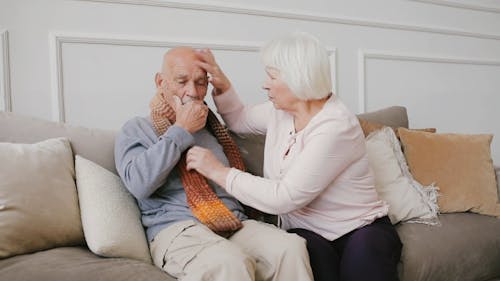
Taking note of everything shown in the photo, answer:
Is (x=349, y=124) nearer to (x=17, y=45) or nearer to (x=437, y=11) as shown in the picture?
(x=17, y=45)

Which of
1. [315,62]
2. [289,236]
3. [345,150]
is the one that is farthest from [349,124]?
[289,236]

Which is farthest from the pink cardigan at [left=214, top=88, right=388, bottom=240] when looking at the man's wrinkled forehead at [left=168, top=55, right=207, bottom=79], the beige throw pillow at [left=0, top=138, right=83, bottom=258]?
the beige throw pillow at [left=0, top=138, right=83, bottom=258]

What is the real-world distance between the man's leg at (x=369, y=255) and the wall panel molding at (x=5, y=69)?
55.2 inches

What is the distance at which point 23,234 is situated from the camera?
4.26 feet

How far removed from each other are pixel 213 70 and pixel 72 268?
2.83 ft

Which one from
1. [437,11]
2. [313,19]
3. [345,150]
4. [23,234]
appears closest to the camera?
[23,234]

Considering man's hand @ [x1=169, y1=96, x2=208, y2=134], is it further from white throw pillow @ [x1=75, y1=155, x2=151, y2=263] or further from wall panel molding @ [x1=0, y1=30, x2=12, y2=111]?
wall panel molding @ [x1=0, y1=30, x2=12, y2=111]

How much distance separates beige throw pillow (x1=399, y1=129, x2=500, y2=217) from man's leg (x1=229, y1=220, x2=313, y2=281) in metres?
0.96

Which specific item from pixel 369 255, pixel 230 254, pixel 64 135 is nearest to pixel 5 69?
pixel 64 135

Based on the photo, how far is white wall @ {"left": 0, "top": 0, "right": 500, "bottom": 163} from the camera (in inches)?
76.4

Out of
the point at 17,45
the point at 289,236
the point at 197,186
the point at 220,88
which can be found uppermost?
the point at 17,45

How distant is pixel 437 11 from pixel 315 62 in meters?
2.07

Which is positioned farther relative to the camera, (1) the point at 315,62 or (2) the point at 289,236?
(1) the point at 315,62

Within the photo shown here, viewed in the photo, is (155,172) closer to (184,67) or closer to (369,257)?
(184,67)
